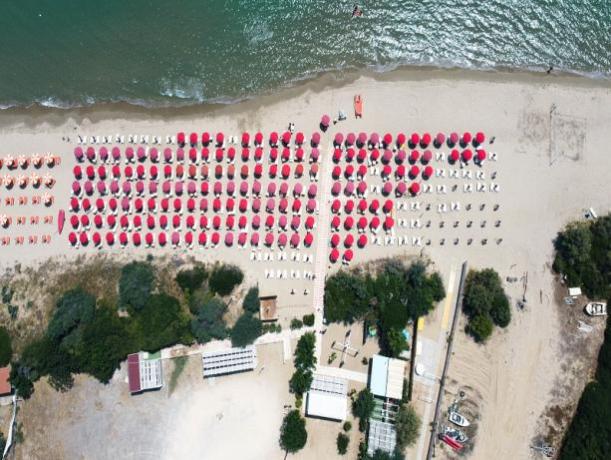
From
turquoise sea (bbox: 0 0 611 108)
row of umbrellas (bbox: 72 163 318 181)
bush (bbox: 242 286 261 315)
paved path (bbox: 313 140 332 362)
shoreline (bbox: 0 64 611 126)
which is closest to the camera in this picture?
bush (bbox: 242 286 261 315)

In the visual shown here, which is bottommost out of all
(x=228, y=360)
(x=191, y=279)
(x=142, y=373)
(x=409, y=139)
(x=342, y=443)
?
(x=342, y=443)

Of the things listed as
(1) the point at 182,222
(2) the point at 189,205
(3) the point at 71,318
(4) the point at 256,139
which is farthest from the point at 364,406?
(3) the point at 71,318

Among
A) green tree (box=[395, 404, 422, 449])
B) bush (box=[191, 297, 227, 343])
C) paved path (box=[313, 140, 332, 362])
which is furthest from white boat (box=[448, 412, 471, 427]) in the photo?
bush (box=[191, 297, 227, 343])

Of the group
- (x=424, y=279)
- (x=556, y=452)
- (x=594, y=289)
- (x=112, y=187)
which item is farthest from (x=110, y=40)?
(x=556, y=452)

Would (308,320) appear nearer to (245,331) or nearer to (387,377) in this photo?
(245,331)

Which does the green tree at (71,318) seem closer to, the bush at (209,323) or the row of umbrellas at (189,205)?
the row of umbrellas at (189,205)

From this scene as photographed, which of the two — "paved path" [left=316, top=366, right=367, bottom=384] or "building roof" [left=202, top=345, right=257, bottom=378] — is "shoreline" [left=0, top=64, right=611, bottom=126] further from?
"paved path" [left=316, top=366, right=367, bottom=384]

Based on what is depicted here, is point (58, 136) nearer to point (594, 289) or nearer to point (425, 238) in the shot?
point (425, 238)
